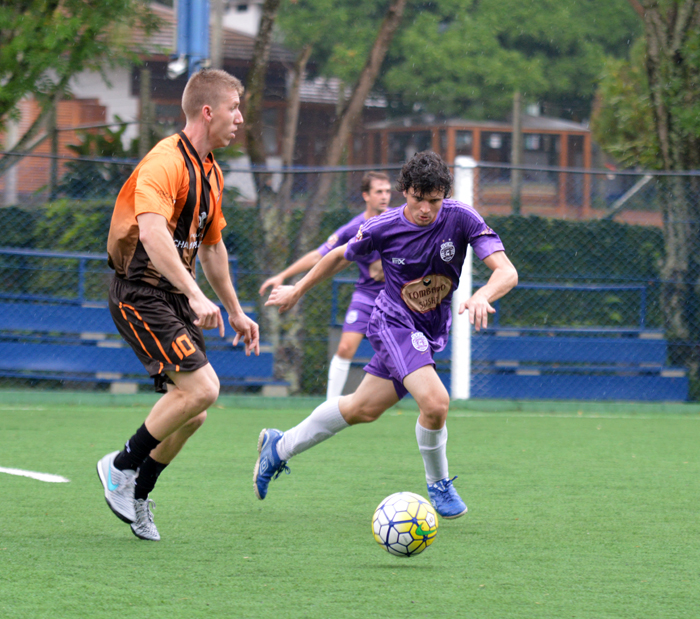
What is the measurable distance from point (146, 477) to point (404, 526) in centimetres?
116

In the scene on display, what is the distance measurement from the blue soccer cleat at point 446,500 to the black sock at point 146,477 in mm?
1341

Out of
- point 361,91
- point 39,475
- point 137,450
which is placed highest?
point 361,91

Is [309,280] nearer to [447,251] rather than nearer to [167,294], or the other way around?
[447,251]

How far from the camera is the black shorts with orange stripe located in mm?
3920

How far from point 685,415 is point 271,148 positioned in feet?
70.0

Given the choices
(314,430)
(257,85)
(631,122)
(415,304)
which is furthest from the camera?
(631,122)

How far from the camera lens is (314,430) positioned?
4855mm

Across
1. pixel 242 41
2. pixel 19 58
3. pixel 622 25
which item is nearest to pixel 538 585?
pixel 19 58

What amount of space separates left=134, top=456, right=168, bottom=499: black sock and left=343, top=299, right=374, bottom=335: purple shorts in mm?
3531

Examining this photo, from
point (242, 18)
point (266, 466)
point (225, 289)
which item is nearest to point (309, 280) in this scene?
point (225, 289)

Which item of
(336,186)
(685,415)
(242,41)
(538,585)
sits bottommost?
(685,415)

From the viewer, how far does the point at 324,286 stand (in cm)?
982

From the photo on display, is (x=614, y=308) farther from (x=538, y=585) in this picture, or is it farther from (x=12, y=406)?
(x=538, y=585)

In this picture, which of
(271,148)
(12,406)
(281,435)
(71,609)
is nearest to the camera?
(71,609)
